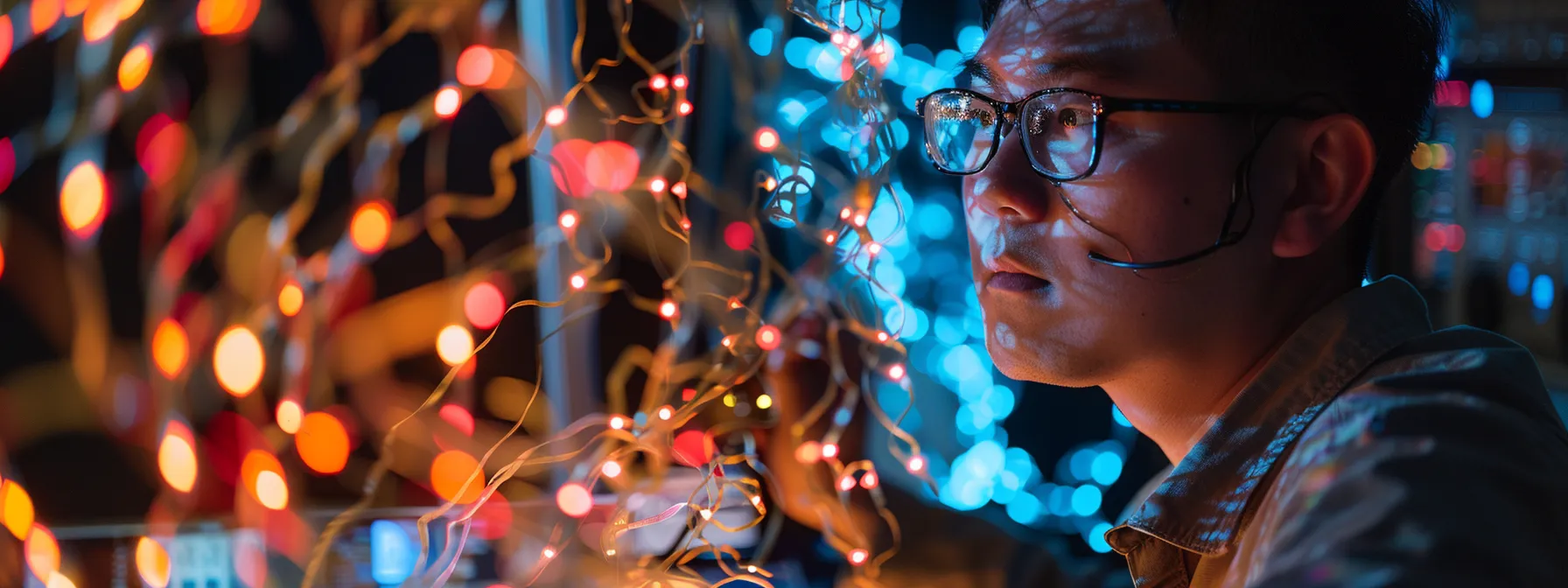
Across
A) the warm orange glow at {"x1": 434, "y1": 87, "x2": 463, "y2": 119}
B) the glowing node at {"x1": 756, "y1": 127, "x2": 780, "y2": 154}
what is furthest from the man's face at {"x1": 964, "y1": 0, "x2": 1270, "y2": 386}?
the warm orange glow at {"x1": 434, "y1": 87, "x2": 463, "y2": 119}

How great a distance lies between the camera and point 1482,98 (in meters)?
2.90

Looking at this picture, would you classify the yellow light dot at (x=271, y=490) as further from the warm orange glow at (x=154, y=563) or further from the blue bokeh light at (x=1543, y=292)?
the blue bokeh light at (x=1543, y=292)

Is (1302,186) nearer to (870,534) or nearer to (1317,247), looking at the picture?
(1317,247)

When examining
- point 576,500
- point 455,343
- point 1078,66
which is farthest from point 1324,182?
point 455,343

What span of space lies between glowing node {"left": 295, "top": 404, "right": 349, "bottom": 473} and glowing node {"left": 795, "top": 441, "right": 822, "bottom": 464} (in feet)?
2.52

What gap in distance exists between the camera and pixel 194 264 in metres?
1.57

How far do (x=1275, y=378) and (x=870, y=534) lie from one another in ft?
2.27

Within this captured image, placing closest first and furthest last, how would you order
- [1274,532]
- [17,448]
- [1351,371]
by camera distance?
[1274,532], [1351,371], [17,448]

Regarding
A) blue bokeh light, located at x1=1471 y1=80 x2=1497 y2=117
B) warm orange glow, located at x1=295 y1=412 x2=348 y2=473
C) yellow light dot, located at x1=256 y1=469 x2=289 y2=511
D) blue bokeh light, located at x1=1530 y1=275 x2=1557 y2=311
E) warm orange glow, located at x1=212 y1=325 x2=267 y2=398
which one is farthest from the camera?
blue bokeh light, located at x1=1530 y1=275 x2=1557 y2=311

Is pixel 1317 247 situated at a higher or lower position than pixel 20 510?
higher

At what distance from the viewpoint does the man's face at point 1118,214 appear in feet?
2.89

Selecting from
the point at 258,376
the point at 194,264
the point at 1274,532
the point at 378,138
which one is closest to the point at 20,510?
the point at 258,376

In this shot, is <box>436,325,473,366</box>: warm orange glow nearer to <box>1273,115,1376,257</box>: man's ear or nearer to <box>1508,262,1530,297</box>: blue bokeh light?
<box>1273,115,1376,257</box>: man's ear

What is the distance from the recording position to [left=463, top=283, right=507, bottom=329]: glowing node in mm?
1655
